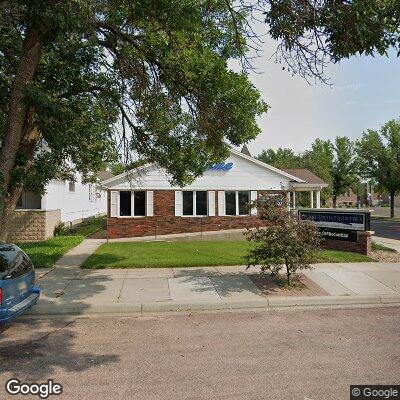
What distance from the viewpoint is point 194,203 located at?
22.0 m

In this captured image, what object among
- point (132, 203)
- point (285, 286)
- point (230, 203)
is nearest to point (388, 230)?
point (230, 203)

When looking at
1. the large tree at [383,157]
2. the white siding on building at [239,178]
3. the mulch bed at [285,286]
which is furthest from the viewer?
the large tree at [383,157]

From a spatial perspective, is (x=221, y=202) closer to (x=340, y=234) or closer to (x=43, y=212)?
(x=340, y=234)

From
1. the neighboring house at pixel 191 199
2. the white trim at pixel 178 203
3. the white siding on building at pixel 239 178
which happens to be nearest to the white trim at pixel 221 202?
the neighboring house at pixel 191 199

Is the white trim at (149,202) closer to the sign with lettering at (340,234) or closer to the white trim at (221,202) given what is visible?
the white trim at (221,202)

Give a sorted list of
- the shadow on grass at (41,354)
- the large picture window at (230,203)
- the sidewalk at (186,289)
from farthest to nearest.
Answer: the large picture window at (230,203) → the sidewalk at (186,289) → the shadow on grass at (41,354)

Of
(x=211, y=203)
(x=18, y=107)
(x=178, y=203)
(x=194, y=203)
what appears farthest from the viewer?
(x=211, y=203)

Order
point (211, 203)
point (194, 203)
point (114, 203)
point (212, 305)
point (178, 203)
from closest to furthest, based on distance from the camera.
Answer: point (212, 305) → point (114, 203) → point (178, 203) → point (194, 203) → point (211, 203)

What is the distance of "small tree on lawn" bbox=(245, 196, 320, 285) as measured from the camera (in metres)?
8.95

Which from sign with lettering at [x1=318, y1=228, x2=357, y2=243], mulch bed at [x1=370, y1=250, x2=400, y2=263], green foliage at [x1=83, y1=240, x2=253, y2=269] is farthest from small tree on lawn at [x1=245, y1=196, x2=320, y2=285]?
sign with lettering at [x1=318, y1=228, x2=357, y2=243]

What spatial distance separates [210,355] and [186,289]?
347 cm

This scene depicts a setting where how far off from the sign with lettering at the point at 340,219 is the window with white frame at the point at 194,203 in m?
7.60

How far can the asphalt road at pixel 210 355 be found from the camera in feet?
14.9

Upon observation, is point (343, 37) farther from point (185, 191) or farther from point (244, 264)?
point (185, 191)
